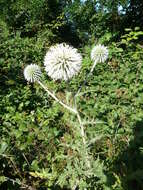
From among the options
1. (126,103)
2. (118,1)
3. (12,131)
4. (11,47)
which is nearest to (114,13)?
(118,1)

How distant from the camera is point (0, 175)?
3.64m

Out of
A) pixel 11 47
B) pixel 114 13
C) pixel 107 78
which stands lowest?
pixel 107 78

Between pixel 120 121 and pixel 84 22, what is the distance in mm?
6632

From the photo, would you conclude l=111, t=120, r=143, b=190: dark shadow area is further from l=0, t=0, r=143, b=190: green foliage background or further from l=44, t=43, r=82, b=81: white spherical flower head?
l=44, t=43, r=82, b=81: white spherical flower head

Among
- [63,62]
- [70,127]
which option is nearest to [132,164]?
[70,127]

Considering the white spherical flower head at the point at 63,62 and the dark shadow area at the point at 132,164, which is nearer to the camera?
the dark shadow area at the point at 132,164

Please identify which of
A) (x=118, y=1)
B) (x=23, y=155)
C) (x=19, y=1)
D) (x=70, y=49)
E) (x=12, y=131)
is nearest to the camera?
(x=70, y=49)

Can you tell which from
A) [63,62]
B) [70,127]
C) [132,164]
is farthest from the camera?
[70,127]

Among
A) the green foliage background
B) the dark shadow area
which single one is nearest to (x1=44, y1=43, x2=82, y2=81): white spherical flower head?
the green foliage background

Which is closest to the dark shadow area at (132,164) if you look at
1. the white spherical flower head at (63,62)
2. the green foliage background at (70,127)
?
the green foliage background at (70,127)

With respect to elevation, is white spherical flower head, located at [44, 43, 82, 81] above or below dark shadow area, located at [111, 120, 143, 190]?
above

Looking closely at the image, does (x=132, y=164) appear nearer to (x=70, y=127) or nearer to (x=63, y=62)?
(x=70, y=127)

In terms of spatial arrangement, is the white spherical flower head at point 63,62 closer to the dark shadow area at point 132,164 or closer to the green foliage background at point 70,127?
the green foliage background at point 70,127

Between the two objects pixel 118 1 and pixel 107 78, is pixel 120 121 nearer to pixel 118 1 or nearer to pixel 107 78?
pixel 107 78
